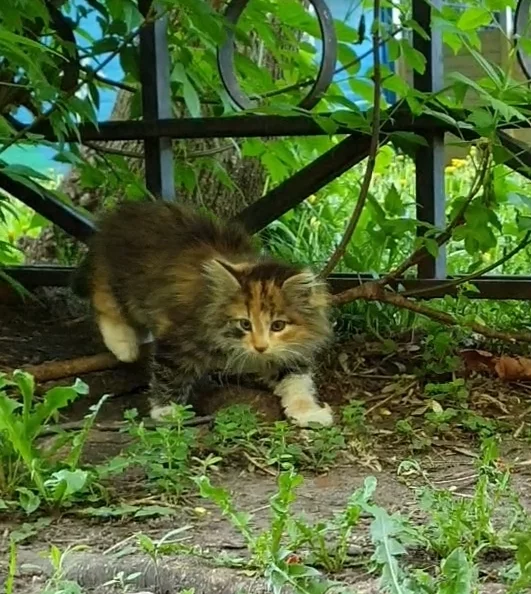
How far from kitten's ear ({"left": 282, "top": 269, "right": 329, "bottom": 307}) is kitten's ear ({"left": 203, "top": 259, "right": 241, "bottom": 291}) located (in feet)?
0.50

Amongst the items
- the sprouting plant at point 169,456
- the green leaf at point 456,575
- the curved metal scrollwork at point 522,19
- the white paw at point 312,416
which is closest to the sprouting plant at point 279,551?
the green leaf at point 456,575

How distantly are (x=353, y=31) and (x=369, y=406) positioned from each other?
1249 millimetres

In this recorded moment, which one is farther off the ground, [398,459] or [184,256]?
[184,256]

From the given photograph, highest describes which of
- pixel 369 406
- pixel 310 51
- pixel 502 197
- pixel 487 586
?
pixel 310 51

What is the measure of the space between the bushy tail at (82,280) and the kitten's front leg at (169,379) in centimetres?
63

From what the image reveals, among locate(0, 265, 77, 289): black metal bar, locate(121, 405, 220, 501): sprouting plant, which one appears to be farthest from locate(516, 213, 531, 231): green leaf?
locate(0, 265, 77, 289): black metal bar

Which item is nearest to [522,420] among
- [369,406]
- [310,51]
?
[369,406]

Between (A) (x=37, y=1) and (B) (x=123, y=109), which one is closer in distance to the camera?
(A) (x=37, y=1)

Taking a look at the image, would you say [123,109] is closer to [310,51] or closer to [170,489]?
[310,51]

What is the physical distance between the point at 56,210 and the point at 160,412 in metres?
1.24

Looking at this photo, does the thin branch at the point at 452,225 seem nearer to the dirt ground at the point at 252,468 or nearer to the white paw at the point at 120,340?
the dirt ground at the point at 252,468

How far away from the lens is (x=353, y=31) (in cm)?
338

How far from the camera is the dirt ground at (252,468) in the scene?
5.76ft

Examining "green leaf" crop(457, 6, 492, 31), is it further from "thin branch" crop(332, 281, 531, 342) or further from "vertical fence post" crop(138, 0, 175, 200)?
"vertical fence post" crop(138, 0, 175, 200)
